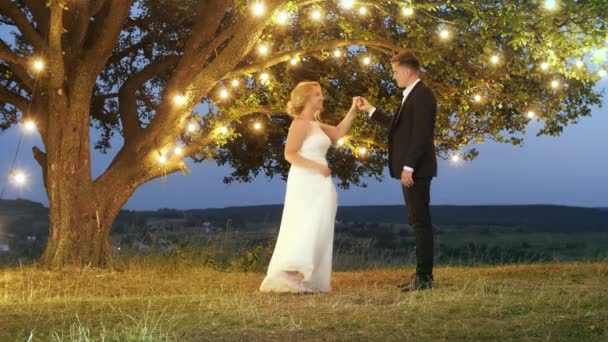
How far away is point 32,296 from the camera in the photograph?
906cm

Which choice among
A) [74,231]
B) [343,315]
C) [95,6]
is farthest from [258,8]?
[343,315]

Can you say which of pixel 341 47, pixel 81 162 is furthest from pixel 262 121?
pixel 81 162

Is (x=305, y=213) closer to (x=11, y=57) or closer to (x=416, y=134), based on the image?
(x=416, y=134)

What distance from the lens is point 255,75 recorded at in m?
13.5

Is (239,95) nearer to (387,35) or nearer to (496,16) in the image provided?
(387,35)

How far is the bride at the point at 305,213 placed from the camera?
8.41m

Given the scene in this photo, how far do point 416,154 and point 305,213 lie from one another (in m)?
1.51

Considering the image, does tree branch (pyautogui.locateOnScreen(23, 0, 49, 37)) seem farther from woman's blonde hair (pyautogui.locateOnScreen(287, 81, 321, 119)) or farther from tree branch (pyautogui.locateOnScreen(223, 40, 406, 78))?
woman's blonde hair (pyautogui.locateOnScreen(287, 81, 321, 119))

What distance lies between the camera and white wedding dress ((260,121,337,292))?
8.40m

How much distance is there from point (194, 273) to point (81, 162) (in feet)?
8.57

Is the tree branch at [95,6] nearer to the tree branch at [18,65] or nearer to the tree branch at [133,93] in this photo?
the tree branch at [18,65]

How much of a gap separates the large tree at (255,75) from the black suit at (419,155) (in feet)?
8.86

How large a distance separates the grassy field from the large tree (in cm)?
318

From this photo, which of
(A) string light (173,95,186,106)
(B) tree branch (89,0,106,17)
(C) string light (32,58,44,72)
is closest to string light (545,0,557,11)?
(A) string light (173,95,186,106)
